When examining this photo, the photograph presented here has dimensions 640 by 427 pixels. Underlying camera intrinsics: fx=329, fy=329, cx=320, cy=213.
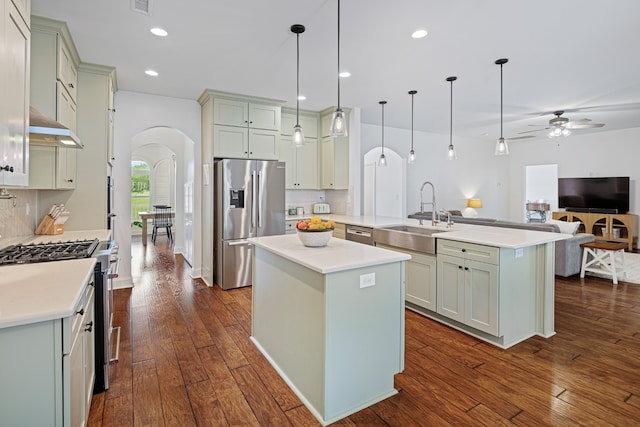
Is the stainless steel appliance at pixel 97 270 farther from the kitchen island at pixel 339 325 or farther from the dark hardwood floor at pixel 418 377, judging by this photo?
the kitchen island at pixel 339 325

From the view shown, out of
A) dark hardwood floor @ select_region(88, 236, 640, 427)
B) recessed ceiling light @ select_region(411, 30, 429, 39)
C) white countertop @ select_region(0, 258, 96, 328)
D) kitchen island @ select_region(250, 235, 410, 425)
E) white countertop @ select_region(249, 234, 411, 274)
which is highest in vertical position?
recessed ceiling light @ select_region(411, 30, 429, 39)

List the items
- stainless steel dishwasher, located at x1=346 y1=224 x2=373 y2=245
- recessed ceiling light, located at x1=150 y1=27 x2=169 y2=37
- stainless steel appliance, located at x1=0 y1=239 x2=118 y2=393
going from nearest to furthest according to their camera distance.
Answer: stainless steel appliance, located at x1=0 y1=239 x2=118 y2=393, recessed ceiling light, located at x1=150 y1=27 x2=169 y2=37, stainless steel dishwasher, located at x1=346 y1=224 x2=373 y2=245

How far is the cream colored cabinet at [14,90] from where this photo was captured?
4.86 ft

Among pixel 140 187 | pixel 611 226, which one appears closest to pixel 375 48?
pixel 611 226

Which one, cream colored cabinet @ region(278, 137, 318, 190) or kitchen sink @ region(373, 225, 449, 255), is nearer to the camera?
kitchen sink @ region(373, 225, 449, 255)

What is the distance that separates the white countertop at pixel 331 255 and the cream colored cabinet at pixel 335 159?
2.91 meters

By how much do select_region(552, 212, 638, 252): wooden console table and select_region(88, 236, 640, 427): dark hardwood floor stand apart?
480cm

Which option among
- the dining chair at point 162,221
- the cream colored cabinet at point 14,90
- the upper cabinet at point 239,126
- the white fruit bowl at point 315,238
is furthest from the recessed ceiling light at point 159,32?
the dining chair at point 162,221

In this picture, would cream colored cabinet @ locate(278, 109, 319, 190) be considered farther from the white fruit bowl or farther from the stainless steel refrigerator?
the white fruit bowl

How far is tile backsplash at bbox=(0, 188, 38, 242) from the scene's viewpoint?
2346 millimetres

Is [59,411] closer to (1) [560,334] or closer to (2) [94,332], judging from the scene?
(2) [94,332]

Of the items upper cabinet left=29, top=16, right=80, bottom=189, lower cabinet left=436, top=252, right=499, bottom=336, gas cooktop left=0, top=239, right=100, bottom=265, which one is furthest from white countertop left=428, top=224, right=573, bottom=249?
upper cabinet left=29, top=16, right=80, bottom=189

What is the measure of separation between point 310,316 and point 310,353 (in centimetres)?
23

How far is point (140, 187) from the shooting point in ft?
32.5
